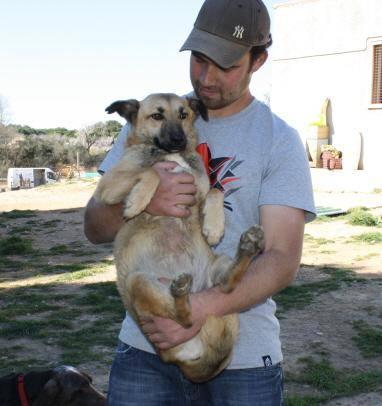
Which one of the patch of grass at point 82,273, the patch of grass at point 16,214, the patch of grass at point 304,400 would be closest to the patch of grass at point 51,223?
the patch of grass at point 16,214

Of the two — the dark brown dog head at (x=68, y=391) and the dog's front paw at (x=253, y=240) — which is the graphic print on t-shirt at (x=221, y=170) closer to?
the dog's front paw at (x=253, y=240)

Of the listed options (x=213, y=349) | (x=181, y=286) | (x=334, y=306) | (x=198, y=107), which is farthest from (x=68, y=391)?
(x=334, y=306)

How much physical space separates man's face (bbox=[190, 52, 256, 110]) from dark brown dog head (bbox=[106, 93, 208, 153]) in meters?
0.31

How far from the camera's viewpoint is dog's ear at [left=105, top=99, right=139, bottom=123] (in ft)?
11.3

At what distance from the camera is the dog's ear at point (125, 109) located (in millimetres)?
3449

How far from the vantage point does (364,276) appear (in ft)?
28.4

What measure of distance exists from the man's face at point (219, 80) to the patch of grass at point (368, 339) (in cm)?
396

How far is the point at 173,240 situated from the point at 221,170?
1.28ft

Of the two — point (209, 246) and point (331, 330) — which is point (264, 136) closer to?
point (209, 246)

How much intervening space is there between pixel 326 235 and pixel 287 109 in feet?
38.4

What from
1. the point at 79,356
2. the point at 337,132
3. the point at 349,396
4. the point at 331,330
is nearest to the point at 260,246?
the point at 349,396

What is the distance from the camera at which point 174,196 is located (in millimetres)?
2797

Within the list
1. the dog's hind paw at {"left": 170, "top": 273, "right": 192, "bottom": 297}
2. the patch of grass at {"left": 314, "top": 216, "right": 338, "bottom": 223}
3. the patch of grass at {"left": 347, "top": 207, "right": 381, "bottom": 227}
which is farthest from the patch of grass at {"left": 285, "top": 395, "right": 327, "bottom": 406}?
the patch of grass at {"left": 314, "top": 216, "right": 338, "bottom": 223}

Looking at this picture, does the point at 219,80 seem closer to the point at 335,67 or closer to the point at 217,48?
the point at 217,48
